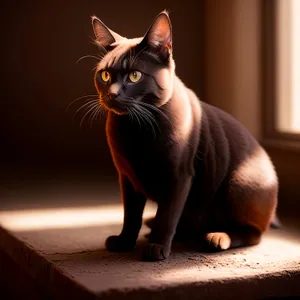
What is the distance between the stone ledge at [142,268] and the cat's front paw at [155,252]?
0.06ft

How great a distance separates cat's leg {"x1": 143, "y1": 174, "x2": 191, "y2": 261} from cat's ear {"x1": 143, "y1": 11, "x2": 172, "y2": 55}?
33cm

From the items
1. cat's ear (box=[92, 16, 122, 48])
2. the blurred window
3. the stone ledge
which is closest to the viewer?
the stone ledge

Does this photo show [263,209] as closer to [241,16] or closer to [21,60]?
[241,16]

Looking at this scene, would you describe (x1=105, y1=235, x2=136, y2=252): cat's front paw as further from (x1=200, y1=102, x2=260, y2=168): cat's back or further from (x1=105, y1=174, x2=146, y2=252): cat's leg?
(x1=200, y1=102, x2=260, y2=168): cat's back

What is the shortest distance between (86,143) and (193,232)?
168 centimetres

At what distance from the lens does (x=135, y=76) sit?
157 centimetres

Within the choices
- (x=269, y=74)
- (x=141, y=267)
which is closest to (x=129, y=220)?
(x=141, y=267)

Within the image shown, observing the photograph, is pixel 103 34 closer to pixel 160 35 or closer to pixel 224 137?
pixel 160 35

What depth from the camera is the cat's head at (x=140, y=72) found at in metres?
1.56

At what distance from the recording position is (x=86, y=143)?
342cm

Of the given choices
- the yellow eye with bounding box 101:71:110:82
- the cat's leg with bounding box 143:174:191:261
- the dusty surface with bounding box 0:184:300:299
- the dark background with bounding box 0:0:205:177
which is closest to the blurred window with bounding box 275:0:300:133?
the dark background with bounding box 0:0:205:177

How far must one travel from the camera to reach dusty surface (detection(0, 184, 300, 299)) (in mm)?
1449

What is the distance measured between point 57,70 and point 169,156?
1924 millimetres

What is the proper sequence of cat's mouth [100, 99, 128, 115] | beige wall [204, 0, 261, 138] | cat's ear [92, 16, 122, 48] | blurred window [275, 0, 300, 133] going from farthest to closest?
beige wall [204, 0, 261, 138]
blurred window [275, 0, 300, 133]
cat's ear [92, 16, 122, 48]
cat's mouth [100, 99, 128, 115]
